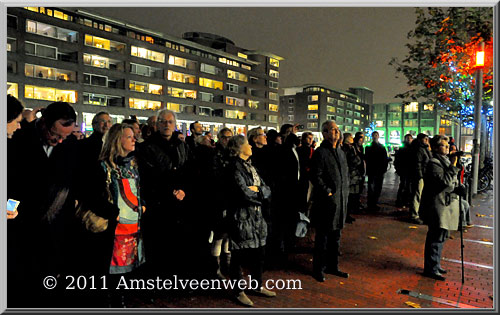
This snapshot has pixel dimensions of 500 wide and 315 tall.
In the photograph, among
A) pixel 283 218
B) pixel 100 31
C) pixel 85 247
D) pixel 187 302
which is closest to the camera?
pixel 85 247

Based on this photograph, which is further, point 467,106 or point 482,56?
point 467,106

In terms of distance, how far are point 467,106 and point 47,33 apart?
50161mm

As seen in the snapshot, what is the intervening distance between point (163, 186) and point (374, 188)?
8.15 meters

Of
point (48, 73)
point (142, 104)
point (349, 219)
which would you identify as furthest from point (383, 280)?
point (142, 104)

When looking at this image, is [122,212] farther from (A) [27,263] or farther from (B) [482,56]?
(B) [482,56]

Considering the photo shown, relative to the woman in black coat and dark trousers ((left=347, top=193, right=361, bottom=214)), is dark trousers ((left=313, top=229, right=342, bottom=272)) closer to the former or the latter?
the woman in black coat

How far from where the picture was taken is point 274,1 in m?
4.21

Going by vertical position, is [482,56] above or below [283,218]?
above

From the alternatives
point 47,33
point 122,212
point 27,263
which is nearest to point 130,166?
point 122,212

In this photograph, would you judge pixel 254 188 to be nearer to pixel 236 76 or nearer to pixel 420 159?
pixel 420 159

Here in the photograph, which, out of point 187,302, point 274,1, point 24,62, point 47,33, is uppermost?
point 47,33

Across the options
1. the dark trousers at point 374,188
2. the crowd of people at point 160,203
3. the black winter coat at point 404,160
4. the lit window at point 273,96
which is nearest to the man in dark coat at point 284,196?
the crowd of people at point 160,203

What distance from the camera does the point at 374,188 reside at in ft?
36.9

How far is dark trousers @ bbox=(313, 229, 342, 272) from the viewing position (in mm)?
5488
